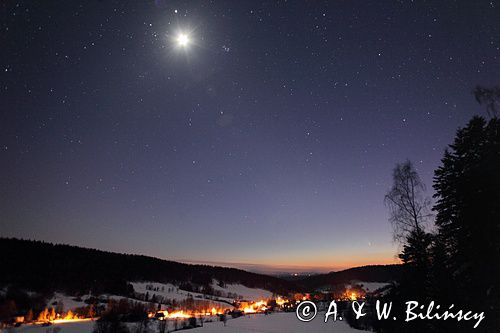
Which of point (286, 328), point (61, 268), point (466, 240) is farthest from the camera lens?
point (61, 268)

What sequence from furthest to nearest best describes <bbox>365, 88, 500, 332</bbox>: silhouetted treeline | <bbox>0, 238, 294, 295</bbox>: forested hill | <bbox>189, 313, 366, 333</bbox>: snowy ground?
<bbox>0, 238, 294, 295</bbox>: forested hill → <bbox>189, 313, 366, 333</bbox>: snowy ground → <bbox>365, 88, 500, 332</bbox>: silhouetted treeline

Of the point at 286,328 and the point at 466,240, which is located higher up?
the point at 466,240

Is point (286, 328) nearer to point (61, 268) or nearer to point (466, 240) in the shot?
point (466, 240)

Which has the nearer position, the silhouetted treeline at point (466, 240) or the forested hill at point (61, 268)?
the silhouetted treeline at point (466, 240)

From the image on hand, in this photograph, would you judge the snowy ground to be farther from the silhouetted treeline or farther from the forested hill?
the forested hill

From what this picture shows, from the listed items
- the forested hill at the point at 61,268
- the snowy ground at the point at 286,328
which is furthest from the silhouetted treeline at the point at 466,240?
the forested hill at the point at 61,268

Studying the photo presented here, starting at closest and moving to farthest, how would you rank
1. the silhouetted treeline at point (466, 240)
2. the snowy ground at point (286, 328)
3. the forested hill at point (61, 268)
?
the silhouetted treeline at point (466, 240) → the snowy ground at point (286, 328) → the forested hill at point (61, 268)

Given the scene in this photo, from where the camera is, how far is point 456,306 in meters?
15.7

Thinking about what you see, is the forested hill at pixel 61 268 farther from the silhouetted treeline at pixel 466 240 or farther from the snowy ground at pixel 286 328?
the silhouetted treeline at pixel 466 240

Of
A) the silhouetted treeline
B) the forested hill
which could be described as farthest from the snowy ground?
the forested hill

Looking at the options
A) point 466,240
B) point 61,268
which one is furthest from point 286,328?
point 61,268

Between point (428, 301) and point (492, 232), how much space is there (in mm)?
4933

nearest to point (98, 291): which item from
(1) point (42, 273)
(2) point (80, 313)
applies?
(1) point (42, 273)

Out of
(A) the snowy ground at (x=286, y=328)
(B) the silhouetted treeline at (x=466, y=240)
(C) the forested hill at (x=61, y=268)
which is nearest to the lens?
(B) the silhouetted treeline at (x=466, y=240)
